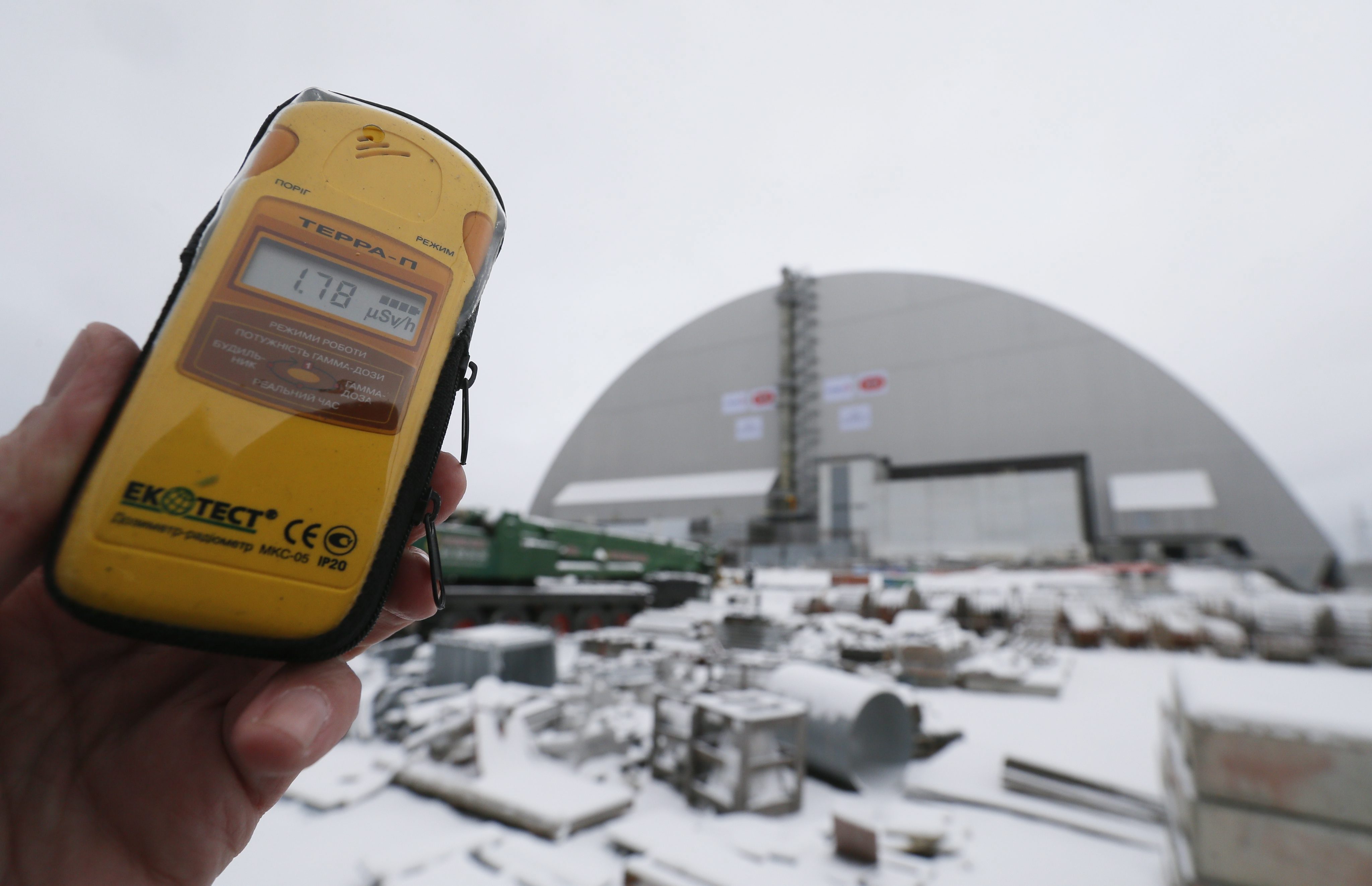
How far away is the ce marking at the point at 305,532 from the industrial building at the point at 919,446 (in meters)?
30.5

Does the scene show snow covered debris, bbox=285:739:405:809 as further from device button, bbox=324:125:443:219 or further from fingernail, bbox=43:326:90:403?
device button, bbox=324:125:443:219

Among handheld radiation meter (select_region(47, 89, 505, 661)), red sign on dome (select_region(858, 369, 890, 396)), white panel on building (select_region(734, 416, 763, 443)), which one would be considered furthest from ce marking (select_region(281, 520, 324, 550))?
white panel on building (select_region(734, 416, 763, 443))

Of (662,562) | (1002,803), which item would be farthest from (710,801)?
(662,562)

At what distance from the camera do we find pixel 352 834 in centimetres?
382

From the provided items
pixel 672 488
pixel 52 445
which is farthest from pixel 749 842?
pixel 672 488

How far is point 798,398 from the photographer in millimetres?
38219

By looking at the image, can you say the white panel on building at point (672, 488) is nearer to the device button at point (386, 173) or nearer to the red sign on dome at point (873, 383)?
the red sign on dome at point (873, 383)

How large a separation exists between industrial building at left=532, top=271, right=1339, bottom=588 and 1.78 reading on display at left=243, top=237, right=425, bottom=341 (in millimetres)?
30394

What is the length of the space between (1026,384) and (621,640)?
3047cm

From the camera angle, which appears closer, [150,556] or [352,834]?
[150,556]

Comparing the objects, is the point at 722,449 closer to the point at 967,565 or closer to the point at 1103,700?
the point at 967,565

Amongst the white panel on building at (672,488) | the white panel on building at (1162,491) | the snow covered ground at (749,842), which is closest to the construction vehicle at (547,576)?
the snow covered ground at (749,842)

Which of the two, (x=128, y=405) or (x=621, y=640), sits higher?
(x=128, y=405)

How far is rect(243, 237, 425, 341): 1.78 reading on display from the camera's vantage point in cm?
112
